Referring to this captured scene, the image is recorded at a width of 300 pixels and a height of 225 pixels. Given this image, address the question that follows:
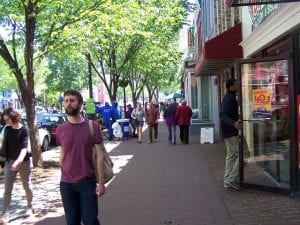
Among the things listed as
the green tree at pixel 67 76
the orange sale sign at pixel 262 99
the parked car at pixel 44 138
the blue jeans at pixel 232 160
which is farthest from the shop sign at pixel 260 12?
the green tree at pixel 67 76

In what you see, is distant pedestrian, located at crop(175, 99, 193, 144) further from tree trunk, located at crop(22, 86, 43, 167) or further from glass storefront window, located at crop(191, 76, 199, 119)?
glass storefront window, located at crop(191, 76, 199, 119)

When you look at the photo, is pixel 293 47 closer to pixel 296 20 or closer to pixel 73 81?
pixel 296 20

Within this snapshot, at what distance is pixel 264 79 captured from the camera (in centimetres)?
826

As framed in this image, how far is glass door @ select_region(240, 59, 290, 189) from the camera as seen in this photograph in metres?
7.97

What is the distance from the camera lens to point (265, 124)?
27.9 feet

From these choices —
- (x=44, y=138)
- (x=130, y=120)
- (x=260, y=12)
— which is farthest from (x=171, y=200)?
(x=130, y=120)

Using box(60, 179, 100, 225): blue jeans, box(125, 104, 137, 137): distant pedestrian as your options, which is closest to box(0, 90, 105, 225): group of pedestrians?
box(60, 179, 100, 225): blue jeans

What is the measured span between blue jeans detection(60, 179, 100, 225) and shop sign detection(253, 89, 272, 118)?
14.3 ft

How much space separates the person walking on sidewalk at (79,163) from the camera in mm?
4633

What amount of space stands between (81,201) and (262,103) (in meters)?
4.47

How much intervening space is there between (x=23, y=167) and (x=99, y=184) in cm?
287

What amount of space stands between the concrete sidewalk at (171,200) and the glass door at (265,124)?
1.37 ft

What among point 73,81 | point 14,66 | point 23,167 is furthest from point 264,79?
point 73,81

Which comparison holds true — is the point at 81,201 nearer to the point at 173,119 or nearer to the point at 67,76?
the point at 173,119
